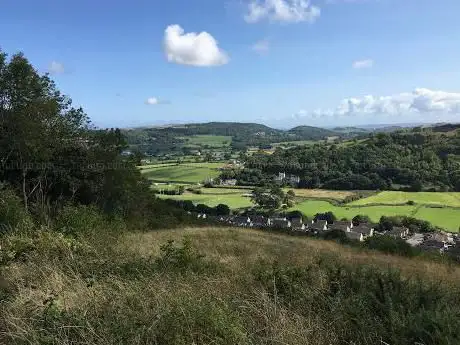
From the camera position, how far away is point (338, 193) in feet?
238

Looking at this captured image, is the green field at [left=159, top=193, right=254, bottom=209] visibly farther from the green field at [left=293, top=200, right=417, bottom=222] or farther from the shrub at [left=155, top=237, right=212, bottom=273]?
the shrub at [left=155, top=237, right=212, bottom=273]

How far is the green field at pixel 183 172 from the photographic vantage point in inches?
3339

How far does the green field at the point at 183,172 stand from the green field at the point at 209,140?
5368cm

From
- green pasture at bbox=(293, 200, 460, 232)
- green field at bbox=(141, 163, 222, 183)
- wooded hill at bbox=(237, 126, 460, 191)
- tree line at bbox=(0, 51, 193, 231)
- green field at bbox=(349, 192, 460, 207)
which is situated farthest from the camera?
green field at bbox=(141, 163, 222, 183)

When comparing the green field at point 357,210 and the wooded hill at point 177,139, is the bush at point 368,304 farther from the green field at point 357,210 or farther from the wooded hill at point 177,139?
the wooded hill at point 177,139

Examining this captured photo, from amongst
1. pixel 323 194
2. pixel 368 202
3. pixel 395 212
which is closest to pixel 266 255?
pixel 395 212

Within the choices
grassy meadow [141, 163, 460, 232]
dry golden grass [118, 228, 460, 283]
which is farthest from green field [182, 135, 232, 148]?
dry golden grass [118, 228, 460, 283]

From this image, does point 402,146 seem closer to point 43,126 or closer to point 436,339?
point 43,126

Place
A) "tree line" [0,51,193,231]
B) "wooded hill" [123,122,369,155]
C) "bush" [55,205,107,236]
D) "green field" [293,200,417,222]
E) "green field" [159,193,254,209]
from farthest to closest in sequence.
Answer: "wooded hill" [123,122,369,155] < "green field" [159,193,254,209] < "green field" [293,200,417,222] < "tree line" [0,51,193,231] < "bush" [55,205,107,236]

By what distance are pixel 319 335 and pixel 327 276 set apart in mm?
1695

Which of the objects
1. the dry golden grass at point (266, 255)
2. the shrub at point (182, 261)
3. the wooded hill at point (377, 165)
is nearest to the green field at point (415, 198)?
the wooded hill at point (377, 165)

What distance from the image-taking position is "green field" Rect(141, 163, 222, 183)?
84.8 metres

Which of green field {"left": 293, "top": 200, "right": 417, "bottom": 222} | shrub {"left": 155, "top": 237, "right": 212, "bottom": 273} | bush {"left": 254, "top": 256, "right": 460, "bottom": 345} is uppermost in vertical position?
bush {"left": 254, "top": 256, "right": 460, "bottom": 345}

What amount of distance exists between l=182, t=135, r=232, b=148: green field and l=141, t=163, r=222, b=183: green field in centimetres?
5368
